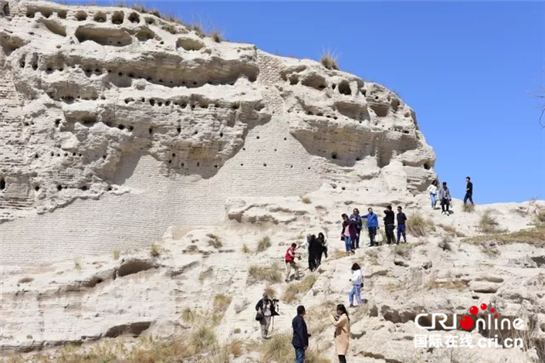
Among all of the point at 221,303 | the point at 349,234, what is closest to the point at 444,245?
the point at 349,234

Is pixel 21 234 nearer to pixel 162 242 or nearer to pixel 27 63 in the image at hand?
pixel 162 242

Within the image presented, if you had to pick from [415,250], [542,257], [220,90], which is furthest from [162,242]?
[542,257]

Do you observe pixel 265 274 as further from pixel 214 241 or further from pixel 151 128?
pixel 151 128

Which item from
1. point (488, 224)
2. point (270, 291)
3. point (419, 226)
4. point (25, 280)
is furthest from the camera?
point (488, 224)

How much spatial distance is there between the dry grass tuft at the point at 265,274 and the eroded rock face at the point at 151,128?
11.8 feet

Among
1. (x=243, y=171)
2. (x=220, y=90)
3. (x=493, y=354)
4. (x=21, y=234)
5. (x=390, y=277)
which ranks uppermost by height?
(x=220, y=90)

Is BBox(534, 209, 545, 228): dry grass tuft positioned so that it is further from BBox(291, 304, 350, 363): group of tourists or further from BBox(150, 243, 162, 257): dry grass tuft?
BBox(291, 304, 350, 363): group of tourists

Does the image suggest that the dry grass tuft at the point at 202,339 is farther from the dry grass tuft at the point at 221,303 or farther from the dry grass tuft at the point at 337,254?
the dry grass tuft at the point at 337,254

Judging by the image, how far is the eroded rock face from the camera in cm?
1858

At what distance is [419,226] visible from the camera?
1800 centimetres

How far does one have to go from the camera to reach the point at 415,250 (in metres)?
14.8

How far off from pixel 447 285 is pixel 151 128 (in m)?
11.7

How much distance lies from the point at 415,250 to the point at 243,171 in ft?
23.8

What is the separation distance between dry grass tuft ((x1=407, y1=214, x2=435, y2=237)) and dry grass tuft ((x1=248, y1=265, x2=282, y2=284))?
13.5ft
